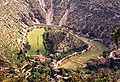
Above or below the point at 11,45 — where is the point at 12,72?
below

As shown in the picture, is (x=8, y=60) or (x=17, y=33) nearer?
(x=8, y=60)

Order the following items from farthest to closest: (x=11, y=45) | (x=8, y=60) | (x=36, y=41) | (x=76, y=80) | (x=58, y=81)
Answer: (x=36, y=41)
(x=11, y=45)
(x=8, y=60)
(x=58, y=81)
(x=76, y=80)

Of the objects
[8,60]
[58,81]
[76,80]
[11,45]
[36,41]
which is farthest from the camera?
[36,41]

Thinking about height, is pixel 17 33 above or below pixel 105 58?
above

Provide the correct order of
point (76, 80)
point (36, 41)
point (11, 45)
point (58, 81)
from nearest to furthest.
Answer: point (76, 80) → point (58, 81) → point (11, 45) → point (36, 41)

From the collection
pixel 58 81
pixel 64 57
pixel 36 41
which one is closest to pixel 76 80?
pixel 58 81

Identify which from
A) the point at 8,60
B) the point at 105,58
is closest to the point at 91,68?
the point at 105,58

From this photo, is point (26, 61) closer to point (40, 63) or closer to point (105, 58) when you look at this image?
point (40, 63)

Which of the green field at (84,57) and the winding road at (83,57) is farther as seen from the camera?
the winding road at (83,57)

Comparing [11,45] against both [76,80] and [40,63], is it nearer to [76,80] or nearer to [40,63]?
[40,63]

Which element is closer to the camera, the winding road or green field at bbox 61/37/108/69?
green field at bbox 61/37/108/69
